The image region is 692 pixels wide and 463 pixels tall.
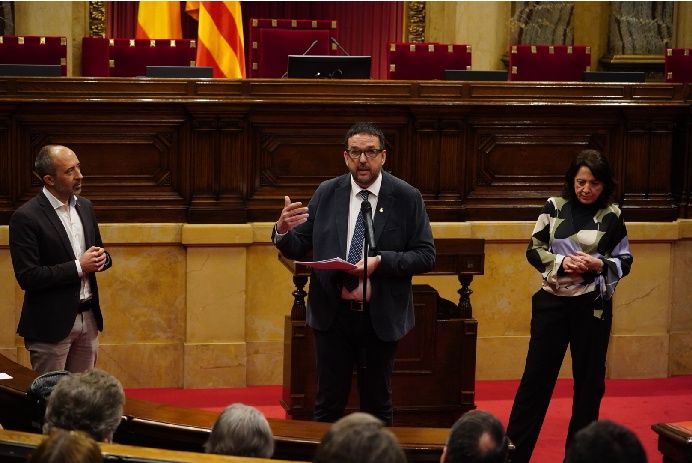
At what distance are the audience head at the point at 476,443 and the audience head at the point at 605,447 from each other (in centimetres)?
26

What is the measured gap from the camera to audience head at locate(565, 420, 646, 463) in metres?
2.62

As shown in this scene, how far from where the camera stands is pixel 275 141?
6.60 meters

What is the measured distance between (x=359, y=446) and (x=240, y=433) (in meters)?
0.53

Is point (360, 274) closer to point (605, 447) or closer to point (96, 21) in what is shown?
point (605, 447)

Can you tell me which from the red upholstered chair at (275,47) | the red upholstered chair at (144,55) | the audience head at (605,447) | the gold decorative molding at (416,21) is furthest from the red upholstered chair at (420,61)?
the audience head at (605,447)

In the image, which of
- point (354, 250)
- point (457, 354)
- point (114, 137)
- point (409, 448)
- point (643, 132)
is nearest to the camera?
point (409, 448)

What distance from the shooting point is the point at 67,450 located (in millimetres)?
2414

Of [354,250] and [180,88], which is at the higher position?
[180,88]

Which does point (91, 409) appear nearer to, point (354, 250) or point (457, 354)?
point (354, 250)

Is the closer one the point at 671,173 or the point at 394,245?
the point at 394,245

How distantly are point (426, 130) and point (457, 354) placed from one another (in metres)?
1.52

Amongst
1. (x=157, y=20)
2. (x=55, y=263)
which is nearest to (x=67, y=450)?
(x=55, y=263)

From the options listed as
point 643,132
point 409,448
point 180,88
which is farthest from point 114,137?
point 409,448

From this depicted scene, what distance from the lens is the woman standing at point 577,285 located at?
471 centimetres
